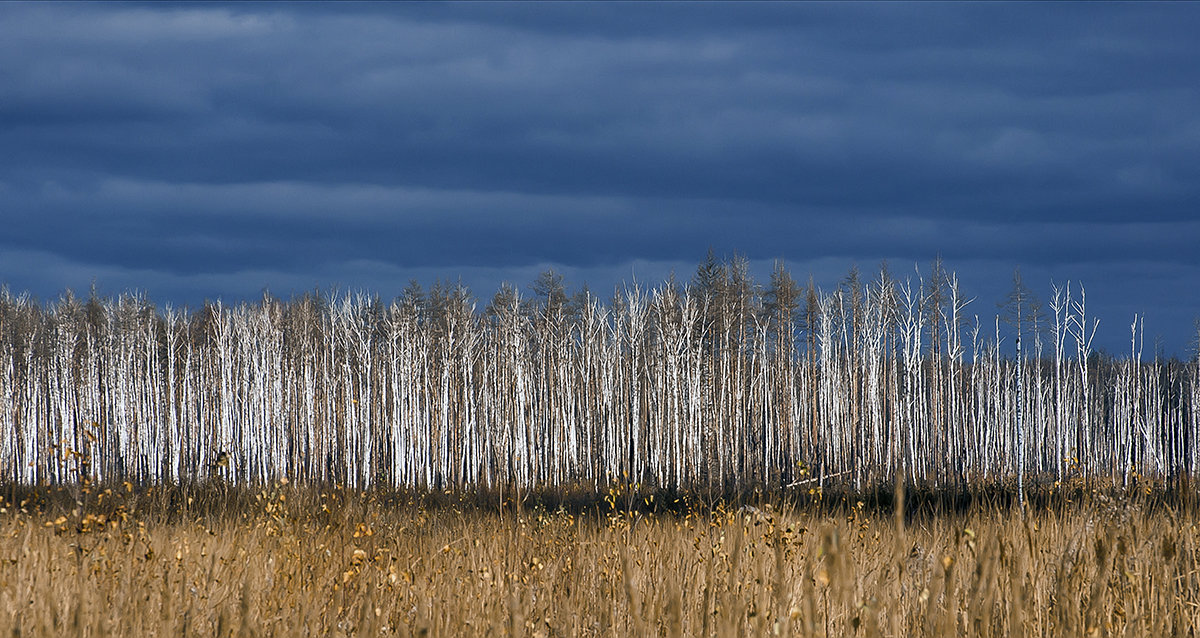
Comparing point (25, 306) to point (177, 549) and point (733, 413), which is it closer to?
point (733, 413)

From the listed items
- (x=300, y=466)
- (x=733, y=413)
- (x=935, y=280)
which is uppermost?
(x=935, y=280)

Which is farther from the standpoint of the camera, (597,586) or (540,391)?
(540,391)

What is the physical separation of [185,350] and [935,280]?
35.2 metres

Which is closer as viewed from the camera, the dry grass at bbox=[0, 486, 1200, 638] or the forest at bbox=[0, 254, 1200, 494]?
the dry grass at bbox=[0, 486, 1200, 638]

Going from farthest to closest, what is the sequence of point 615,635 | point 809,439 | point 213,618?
point 809,439 < point 213,618 < point 615,635

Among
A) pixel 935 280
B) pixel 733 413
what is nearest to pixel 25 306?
pixel 733 413

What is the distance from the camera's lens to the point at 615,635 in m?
3.54

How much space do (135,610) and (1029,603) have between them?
3.52m

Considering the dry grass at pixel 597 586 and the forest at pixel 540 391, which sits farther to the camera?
the forest at pixel 540 391

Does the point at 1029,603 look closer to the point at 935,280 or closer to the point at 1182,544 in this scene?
the point at 1182,544

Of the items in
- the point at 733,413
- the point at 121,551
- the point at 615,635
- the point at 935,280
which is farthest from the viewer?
the point at 935,280

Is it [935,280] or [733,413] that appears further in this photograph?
[935,280]

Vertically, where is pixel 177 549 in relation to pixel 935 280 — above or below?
below

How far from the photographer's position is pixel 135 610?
145 inches
